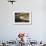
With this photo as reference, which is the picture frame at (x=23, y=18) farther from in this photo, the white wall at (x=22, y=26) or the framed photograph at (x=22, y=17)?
the white wall at (x=22, y=26)

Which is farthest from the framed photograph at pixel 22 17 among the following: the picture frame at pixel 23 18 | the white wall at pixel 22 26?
the white wall at pixel 22 26

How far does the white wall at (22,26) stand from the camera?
4625mm

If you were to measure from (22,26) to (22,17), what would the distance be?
309mm

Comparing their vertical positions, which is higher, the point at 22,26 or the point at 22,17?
the point at 22,17

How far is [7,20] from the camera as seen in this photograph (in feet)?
15.3

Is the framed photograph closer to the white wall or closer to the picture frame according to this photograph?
the picture frame

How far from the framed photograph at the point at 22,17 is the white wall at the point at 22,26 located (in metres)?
0.11

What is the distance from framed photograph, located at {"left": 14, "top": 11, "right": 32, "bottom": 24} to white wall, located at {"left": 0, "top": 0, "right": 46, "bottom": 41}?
106 millimetres

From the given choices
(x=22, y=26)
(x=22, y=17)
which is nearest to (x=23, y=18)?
(x=22, y=17)

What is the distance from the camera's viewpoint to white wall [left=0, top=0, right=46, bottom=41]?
182 inches

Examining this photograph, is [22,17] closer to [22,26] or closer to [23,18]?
[23,18]

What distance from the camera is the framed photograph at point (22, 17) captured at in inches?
183

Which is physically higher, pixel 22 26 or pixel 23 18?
pixel 23 18

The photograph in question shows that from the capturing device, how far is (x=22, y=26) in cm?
466
